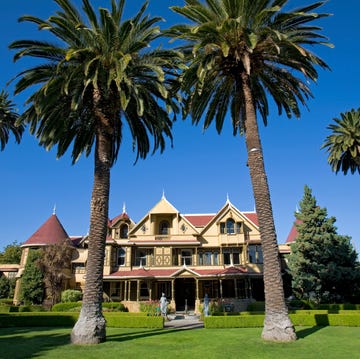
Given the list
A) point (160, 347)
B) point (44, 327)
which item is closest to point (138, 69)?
point (160, 347)

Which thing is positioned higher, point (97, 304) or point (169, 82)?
point (169, 82)

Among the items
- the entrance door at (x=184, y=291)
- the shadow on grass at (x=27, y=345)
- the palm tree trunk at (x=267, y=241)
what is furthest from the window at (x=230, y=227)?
the shadow on grass at (x=27, y=345)

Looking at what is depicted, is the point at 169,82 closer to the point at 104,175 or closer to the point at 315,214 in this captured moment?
the point at 104,175

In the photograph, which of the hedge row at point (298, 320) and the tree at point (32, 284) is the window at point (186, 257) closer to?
the tree at point (32, 284)

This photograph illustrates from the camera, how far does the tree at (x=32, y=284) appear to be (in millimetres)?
35312

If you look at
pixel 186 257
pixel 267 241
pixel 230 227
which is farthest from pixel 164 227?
pixel 267 241

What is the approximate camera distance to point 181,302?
126 ft

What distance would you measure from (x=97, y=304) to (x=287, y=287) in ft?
94.3

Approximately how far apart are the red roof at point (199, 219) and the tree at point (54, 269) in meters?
16.3

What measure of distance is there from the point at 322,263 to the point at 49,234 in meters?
32.0

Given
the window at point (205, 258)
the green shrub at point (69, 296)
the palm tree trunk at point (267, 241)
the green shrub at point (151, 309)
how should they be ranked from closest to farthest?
the palm tree trunk at point (267, 241) < the green shrub at point (151, 309) < the green shrub at point (69, 296) < the window at point (205, 258)

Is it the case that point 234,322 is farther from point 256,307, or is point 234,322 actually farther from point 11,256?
point 11,256

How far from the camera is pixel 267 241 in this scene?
14.8 metres

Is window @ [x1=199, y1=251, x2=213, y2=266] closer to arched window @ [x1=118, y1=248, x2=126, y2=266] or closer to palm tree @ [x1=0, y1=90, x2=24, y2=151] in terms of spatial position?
arched window @ [x1=118, y1=248, x2=126, y2=266]
